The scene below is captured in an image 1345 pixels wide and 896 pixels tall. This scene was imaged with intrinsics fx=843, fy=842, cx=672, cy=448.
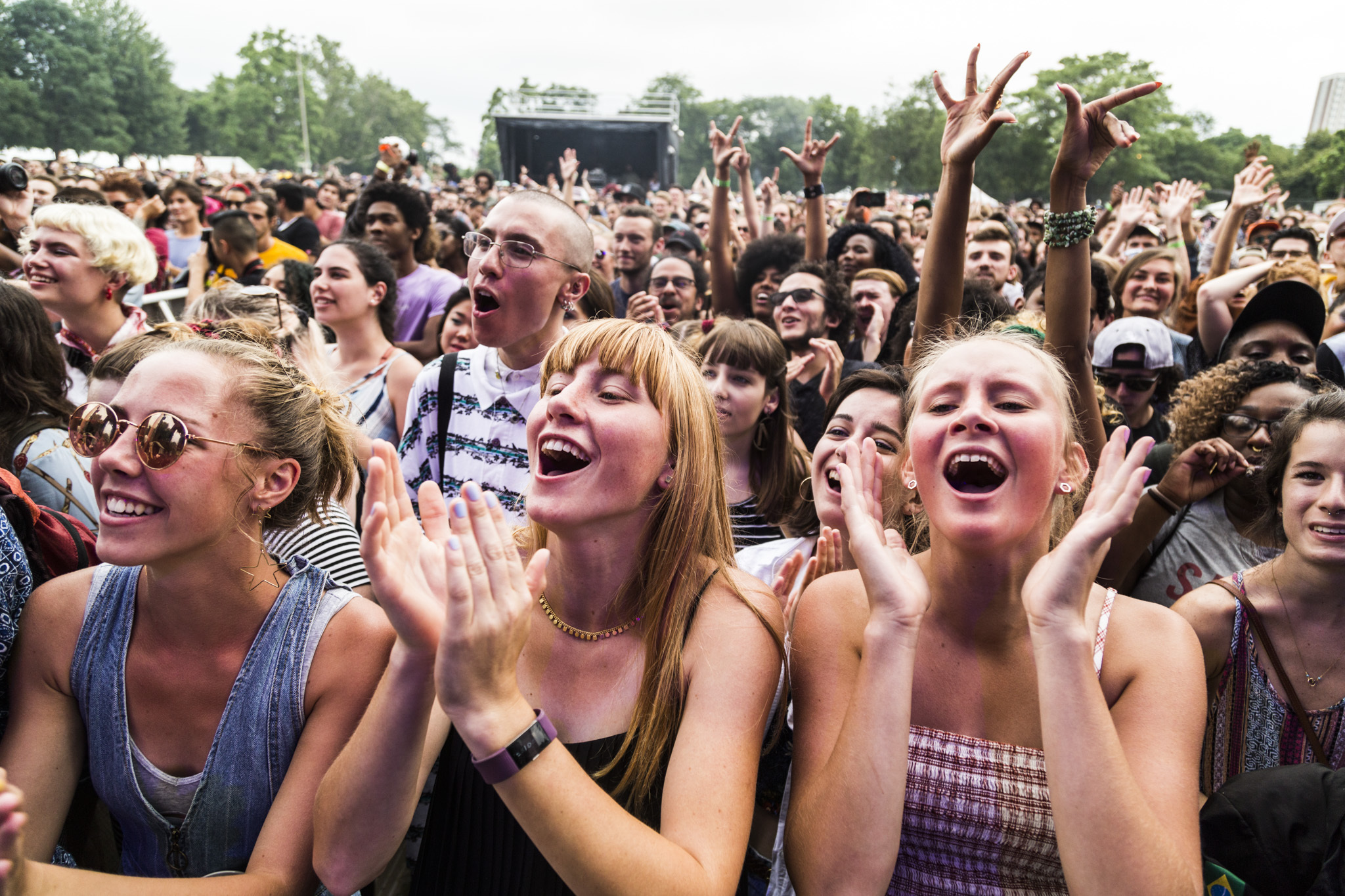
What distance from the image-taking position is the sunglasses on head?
146 inches

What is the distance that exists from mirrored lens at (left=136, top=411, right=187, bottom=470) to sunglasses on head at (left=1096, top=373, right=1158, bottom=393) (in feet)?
11.5

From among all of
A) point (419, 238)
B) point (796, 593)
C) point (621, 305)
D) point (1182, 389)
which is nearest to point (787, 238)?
point (621, 305)

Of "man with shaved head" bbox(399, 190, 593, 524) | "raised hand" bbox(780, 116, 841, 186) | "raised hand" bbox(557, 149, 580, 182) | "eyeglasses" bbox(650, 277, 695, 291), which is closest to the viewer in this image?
"man with shaved head" bbox(399, 190, 593, 524)

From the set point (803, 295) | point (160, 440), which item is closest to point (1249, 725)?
point (160, 440)

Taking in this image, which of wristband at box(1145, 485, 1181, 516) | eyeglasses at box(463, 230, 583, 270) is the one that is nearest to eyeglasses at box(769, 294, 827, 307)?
eyeglasses at box(463, 230, 583, 270)

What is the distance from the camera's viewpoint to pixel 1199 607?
221 centimetres

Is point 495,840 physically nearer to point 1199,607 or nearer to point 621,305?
point 1199,607

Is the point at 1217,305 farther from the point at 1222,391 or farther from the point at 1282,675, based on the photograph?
the point at 1282,675

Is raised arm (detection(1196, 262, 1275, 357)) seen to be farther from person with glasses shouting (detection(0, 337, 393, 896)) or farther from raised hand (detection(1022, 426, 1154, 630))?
person with glasses shouting (detection(0, 337, 393, 896))

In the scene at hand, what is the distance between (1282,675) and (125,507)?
108 inches

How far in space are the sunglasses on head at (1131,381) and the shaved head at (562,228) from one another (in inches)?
92.1

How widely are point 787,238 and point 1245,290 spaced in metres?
2.90

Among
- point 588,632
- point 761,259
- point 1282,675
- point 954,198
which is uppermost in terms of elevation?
point 954,198

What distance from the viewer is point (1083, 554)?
61.9 inches
